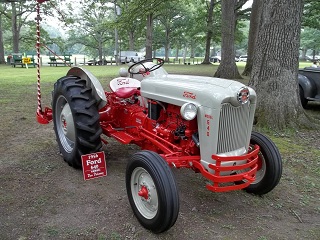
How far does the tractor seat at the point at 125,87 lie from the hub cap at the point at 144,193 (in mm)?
1494

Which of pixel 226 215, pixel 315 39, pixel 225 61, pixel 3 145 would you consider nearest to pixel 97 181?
pixel 226 215

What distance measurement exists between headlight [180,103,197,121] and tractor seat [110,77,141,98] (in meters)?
1.50

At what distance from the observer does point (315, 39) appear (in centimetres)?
4697

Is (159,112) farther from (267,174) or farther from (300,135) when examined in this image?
(300,135)

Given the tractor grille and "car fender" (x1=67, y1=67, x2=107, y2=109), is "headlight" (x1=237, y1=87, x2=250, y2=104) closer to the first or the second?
the tractor grille

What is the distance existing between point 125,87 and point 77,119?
90cm

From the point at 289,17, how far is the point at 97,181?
439 cm

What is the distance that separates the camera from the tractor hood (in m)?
2.75

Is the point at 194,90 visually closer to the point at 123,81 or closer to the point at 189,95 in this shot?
the point at 189,95

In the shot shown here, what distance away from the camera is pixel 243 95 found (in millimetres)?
2795

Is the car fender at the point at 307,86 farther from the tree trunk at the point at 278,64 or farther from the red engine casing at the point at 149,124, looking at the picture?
the red engine casing at the point at 149,124

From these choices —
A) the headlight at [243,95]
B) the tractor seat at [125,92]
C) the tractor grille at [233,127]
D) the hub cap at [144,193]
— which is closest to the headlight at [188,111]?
the tractor grille at [233,127]

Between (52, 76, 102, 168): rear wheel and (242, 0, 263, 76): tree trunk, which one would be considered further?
(242, 0, 263, 76): tree trunk

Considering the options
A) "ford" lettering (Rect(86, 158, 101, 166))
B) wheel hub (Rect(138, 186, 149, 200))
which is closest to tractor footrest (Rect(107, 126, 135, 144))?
"ford" lettering (Rect(86, 158, 101, 166))
